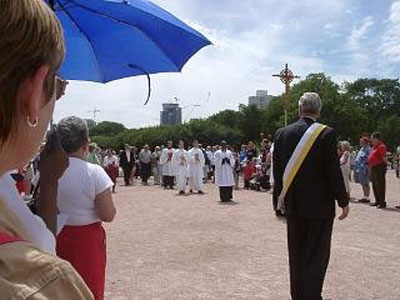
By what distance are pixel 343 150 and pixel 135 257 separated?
30.8 ft

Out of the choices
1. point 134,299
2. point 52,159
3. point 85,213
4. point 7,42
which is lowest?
point 134,299

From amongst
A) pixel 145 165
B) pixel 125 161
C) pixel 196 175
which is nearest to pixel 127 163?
pixel 125 161

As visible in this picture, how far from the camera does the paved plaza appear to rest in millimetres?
6281

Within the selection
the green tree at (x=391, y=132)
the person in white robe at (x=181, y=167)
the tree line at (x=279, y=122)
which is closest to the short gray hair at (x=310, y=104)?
the person in white robe at (x=181, y=167)

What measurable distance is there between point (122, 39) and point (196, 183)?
57.0 ft

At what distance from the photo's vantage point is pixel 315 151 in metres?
5.00

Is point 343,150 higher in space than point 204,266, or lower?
higher

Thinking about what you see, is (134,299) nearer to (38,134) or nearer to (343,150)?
(38,134)

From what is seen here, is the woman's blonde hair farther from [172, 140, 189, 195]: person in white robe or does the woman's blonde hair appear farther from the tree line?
the tree line

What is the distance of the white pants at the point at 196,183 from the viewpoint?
2061 centimetres

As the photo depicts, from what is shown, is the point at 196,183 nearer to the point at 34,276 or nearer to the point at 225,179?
the point at 225,179

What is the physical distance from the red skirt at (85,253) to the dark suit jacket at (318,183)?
6.82 ft

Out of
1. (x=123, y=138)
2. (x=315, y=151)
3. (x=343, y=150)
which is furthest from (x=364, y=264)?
(x=123, y=138)

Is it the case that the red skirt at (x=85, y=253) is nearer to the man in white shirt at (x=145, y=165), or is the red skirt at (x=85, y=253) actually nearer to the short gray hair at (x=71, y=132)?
the short gray hair at (x=71, y=132)
